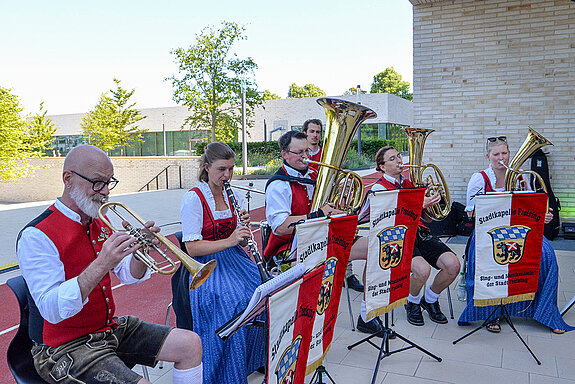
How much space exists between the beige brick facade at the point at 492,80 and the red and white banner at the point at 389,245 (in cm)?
507

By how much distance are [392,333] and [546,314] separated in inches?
57.6

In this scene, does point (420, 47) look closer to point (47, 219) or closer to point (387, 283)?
point (387, 283)

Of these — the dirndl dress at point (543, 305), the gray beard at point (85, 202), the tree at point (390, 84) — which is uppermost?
the tree at point (390, 84)

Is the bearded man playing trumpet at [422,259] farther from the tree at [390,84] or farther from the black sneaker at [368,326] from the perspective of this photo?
the tree at [390,84]

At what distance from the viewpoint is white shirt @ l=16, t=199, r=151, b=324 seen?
188 centimetres

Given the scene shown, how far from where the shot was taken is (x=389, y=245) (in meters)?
3.19

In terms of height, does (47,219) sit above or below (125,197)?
above

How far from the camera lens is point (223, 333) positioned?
1.96 meters

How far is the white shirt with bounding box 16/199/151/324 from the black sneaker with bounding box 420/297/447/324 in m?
3.19

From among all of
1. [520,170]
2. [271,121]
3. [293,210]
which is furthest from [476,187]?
[271,121]

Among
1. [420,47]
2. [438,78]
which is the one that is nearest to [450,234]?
[438,78]

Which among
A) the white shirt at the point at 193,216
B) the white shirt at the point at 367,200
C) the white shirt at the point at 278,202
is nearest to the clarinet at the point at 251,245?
the white shirt at the point at 193,216

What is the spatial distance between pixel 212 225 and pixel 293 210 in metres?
0.82

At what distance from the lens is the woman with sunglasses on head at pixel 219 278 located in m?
2.81
